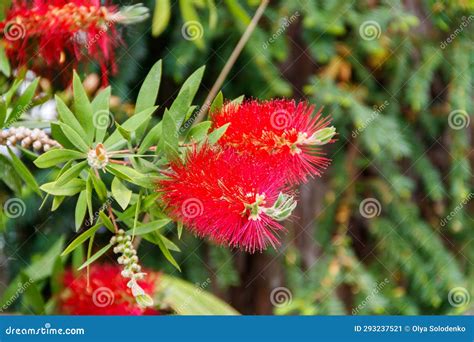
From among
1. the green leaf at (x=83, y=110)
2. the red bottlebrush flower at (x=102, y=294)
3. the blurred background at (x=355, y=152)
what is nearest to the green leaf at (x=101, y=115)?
the green leaf at (x=83, y=110)

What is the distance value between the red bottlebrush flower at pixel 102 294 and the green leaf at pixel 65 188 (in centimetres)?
19

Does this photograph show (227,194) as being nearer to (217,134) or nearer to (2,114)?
(217,134)

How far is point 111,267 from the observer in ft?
2.57

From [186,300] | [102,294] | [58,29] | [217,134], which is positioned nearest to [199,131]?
[217,134]

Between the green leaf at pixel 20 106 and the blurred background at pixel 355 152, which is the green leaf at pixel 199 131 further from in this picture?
the blurred background at pixel 355 152

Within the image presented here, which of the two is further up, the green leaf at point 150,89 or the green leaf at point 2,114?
the green leaf at point 150,89

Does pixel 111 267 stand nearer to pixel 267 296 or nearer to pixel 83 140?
pixel 83 140

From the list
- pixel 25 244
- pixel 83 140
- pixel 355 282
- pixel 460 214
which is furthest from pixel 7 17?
pixel 460 214

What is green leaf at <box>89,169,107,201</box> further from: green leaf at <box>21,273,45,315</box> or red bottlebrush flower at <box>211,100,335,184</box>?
green leaf at <box>21,273,45,315</box>

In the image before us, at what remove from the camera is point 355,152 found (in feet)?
4.18

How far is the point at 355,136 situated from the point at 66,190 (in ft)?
2.58

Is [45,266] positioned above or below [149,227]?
below

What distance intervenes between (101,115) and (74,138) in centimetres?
5

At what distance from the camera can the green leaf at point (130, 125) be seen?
0.52 m
